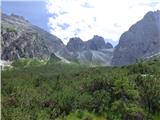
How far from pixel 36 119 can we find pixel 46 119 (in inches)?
200

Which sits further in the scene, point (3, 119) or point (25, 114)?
point (25, 114)

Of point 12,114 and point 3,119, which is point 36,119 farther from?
point 3,119

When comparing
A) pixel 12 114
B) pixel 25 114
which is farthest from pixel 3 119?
pixel 25 114

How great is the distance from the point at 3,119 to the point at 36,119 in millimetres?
27249

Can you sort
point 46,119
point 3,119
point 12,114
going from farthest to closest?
point 46,119
point 12,114
point 3,119

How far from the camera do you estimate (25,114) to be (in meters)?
195

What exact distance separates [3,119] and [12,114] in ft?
45.4

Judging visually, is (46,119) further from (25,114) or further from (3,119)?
(3,119)

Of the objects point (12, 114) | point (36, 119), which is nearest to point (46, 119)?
point (36, 119)

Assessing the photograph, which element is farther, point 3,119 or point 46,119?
point 46,119

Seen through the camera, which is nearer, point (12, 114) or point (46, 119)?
point (12, 114)

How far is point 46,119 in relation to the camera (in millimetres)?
196125

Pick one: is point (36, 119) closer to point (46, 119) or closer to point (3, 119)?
point (46, 119)

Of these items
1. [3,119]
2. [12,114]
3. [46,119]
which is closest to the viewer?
[3,119]
